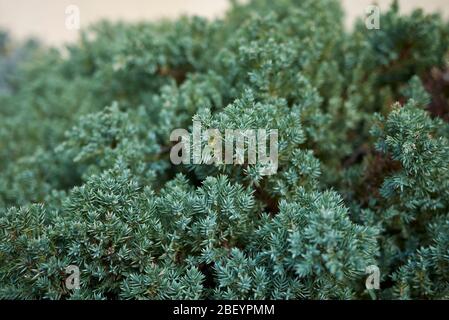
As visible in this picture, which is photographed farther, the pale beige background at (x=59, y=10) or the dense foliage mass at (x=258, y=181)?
the pale beige background at (x=59, y=10)

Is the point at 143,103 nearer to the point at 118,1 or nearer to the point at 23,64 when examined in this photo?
the point at 23,64

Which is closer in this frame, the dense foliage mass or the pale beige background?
the dense foliage mass

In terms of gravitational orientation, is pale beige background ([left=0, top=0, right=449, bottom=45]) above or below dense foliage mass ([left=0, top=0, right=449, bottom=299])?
above

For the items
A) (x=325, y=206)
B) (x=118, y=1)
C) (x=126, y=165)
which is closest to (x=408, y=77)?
(x=325, y=206)

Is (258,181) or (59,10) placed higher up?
(59,10)

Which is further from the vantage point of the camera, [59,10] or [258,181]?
[59,10]

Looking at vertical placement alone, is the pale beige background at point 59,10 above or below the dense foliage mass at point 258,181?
above

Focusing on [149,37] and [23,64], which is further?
[23,64]

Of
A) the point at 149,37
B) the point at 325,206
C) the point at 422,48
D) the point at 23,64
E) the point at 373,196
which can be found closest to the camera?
the point at 325,206
